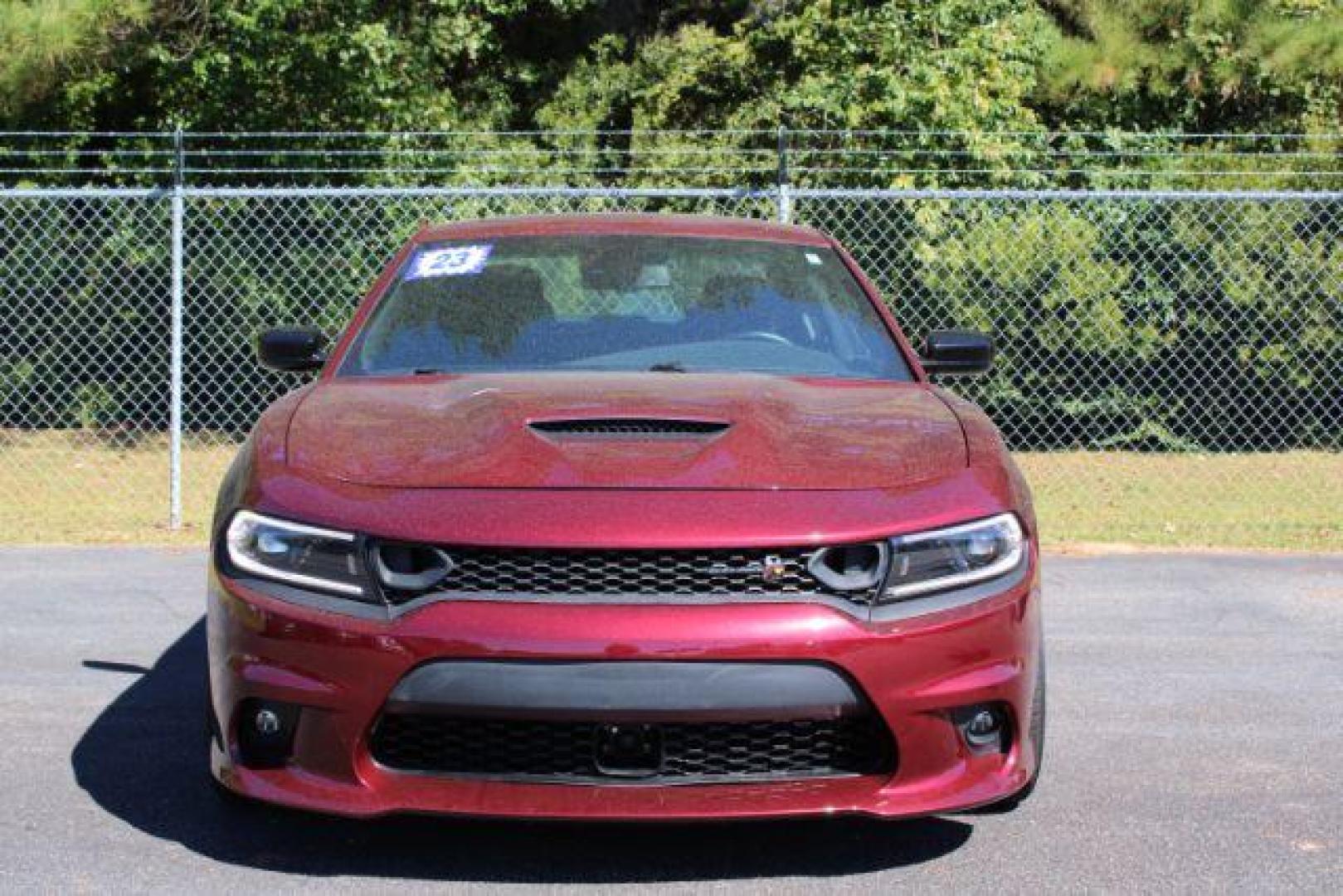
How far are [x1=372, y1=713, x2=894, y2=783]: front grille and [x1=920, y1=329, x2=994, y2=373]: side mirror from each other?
186 centimetres

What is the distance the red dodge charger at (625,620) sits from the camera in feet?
12.6

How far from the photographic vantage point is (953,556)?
4086 millimetres

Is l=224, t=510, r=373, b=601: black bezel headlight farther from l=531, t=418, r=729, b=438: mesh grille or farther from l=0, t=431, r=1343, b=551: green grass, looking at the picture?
l=0, t=431, r=1343, b=551: green grass

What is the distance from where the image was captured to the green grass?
10.0 meters

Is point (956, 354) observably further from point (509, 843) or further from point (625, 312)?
point (509, 843)

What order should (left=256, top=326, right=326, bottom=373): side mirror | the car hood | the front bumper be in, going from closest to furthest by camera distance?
the front bumper < the car hood < (left=256, top=326, right=326, bottom=373): side mirror

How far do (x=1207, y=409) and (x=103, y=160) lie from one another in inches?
Result: 354

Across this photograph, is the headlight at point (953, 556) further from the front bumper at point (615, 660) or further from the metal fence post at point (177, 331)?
the metal fence post at point (177, 331)

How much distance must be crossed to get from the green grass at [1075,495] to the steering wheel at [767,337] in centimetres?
468

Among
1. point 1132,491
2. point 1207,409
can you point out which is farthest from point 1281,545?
point 1207,409

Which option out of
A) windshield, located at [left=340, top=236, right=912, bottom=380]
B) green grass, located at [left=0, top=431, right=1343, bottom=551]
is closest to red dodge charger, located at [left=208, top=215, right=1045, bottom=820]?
windshield, located at [left=340, top=236, right=912, bottom=380]

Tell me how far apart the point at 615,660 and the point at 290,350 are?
6.80 ft

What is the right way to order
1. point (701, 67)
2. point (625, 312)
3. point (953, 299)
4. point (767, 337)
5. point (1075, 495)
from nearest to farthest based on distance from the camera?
point (767, 337)
point (625, 312)
point (1075, 495)
point (953, 299)
point (701, 67)

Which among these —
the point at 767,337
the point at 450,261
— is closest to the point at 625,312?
the point at 767,337
